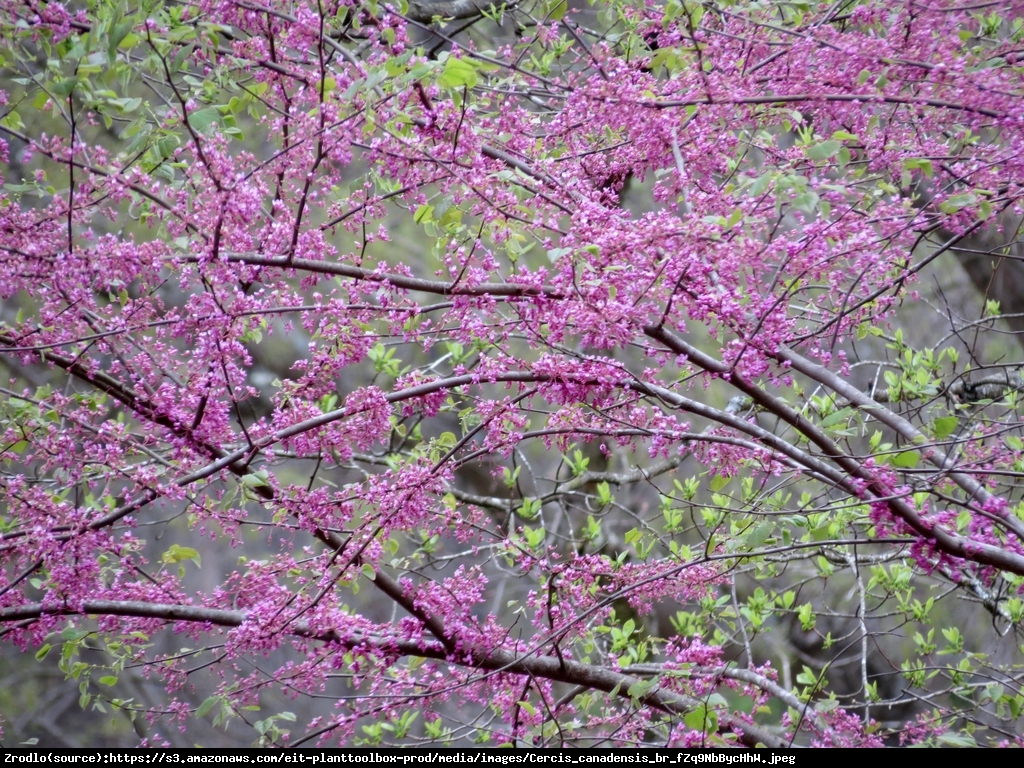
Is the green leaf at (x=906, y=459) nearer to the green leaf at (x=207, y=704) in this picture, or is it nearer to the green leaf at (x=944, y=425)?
the green leaf at (x=944, y=425)

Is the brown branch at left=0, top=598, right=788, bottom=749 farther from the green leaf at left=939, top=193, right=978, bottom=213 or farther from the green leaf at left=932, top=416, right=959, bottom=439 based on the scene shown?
the green leaf at left=939, top=193, right=978, bottom=213

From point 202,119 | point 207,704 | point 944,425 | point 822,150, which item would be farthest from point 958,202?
point 207,704

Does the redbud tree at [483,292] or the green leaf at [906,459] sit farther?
the redbud tree at [483,292]

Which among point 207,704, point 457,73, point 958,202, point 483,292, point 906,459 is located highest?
point 457,73

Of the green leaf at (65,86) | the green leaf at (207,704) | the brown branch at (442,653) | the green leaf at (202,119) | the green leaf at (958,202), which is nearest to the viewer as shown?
the green leaf at (958,202)

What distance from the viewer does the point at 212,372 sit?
2.44 metres

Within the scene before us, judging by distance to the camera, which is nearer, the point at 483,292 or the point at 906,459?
the point at 906,459

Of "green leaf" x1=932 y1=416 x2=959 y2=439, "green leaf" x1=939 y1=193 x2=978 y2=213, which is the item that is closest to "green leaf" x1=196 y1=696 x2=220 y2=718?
"green leaf" x1=932 y1=416 x2=959 y2=439

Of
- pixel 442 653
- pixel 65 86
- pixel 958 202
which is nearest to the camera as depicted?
pixel 958 202

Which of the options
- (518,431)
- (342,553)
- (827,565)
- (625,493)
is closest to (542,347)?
(518,431)

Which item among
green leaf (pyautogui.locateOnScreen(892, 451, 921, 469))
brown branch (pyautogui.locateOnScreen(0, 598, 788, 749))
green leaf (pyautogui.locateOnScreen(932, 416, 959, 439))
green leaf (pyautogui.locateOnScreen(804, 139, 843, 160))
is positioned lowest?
brown branch (pyautogui.locateOnScreen(0, 598, 788, 749))

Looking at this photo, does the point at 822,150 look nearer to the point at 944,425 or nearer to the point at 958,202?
the point at 958,202

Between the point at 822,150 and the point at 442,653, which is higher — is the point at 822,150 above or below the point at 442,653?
above

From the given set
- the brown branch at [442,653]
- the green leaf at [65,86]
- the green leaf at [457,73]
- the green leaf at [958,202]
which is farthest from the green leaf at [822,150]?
the green leaf at [65,86]
